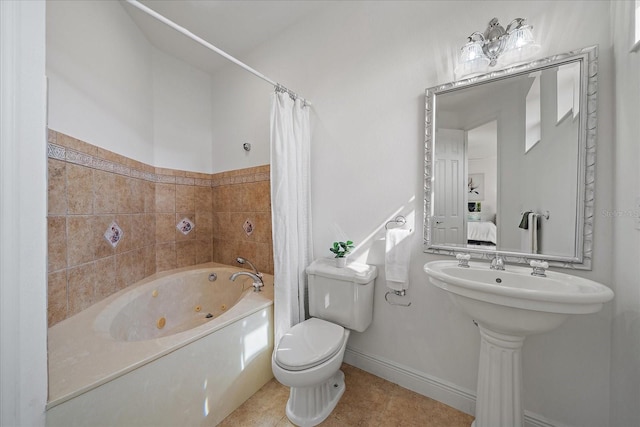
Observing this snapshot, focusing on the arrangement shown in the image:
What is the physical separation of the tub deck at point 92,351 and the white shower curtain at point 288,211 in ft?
0.93

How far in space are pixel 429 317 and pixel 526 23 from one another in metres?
1.68

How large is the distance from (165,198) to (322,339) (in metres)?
2.01

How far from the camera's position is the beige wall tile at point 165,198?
226cm

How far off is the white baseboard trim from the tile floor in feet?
0.11

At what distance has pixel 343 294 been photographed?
156 cm

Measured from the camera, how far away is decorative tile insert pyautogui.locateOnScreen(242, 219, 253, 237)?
93.1 inches

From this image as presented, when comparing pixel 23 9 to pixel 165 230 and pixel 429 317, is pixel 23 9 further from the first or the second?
pixel 429 317

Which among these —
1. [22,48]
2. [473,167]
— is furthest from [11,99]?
[473,167]

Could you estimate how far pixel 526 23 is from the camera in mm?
1181

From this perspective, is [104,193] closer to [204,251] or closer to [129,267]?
[129,267]

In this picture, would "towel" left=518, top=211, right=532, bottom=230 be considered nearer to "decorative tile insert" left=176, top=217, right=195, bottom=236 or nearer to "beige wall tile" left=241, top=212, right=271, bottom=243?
"beige wall tile" left=241, top=212, right=271, bottom=243

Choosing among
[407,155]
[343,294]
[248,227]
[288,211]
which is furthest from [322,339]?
[248,227]

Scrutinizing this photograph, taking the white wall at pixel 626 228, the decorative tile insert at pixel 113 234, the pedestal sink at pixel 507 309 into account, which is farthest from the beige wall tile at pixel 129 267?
the white wall at pixel 626 228

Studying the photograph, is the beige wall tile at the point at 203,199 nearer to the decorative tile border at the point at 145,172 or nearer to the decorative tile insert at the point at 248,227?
the decorative tile border at the point at 145,172
